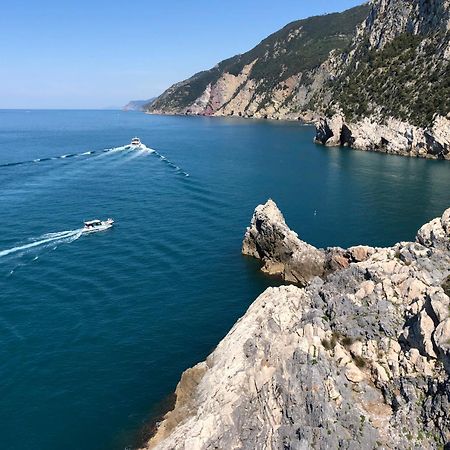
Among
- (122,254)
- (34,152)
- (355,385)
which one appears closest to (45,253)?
(122,254)

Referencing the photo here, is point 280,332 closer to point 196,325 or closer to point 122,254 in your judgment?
point 196,325

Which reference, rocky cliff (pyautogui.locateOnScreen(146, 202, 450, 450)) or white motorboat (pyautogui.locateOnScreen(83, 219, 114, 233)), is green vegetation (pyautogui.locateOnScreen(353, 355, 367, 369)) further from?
white motorboat (pyautogui.locateOnScreen(83, 219, 114, 233))

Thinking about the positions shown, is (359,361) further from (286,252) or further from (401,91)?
(401,91)

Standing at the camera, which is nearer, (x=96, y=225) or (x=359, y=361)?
(x=359, y=361)

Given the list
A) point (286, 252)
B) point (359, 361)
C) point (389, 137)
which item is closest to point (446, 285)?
point (359, 361)

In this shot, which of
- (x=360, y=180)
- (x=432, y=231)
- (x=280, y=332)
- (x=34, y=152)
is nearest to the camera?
(x=280, y=332)

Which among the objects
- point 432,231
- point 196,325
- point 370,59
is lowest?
point 196,325

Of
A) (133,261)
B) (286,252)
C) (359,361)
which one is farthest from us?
(133,261)
